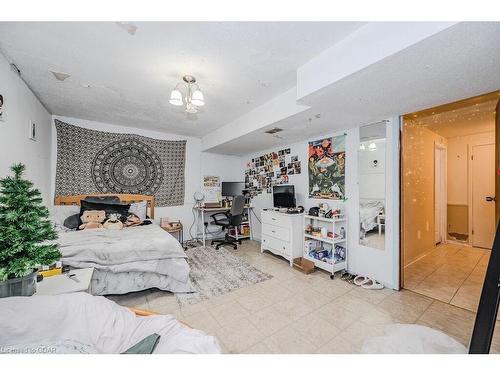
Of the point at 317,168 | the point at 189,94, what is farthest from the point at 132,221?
the point at 317,168

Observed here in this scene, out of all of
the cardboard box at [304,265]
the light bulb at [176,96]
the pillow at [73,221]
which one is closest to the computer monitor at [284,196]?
the cardboard box at [304,265]

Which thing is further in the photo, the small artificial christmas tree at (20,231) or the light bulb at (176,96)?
the light bulb at (176,96)

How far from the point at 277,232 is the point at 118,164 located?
10.0 feet

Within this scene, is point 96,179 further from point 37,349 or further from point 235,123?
point 37,349

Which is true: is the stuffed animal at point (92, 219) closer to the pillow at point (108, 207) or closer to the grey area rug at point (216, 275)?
the pillow at point (108, 207)

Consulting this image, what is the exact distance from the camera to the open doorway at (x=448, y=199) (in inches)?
101

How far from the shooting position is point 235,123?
11.3ft

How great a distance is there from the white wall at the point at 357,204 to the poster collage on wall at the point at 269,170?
0.61 ft

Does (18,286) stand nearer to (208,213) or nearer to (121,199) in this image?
(121,199)

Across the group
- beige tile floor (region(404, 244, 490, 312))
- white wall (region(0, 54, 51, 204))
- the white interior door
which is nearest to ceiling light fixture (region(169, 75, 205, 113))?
white wall (region(0, 54, 51, 204))

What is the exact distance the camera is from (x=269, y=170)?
174 inches

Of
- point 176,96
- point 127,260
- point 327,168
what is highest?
point 176,96

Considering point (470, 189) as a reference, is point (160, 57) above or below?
above
